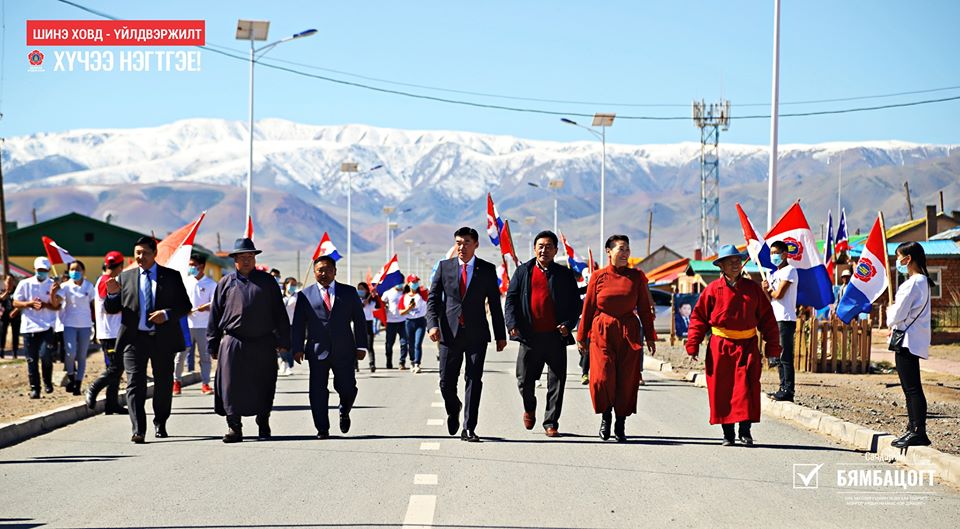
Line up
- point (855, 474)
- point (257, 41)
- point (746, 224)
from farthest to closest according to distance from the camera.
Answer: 1. point (257, 41)
2. point (746, 224)
3. point (855, 474)

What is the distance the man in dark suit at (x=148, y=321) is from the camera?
40.1ft

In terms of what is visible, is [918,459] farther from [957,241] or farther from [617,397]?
[957,241]

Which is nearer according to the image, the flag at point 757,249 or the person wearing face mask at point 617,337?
the person wearing face mask at point 617,337

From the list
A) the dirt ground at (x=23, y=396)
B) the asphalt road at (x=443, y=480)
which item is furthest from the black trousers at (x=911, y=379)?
the dirt ground at (x=23, y=396)

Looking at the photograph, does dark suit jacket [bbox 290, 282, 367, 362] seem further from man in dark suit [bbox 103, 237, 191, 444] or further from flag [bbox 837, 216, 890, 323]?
flag [bbox 837, 216, 890, 323]

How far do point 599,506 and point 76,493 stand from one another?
11.9ft

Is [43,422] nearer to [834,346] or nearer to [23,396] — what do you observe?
[23,396]

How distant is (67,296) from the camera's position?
16.9 m

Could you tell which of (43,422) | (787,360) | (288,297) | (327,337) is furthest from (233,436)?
(288,297)

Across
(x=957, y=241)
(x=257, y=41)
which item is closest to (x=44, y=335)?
(x=257, y=41)

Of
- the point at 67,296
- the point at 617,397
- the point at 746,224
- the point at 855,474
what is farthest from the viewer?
the point at 746,224

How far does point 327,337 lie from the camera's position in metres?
12.5

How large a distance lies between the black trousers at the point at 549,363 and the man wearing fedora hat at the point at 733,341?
4.07 feet

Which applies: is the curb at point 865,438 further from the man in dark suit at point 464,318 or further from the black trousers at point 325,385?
the black trousers at point 325,385
